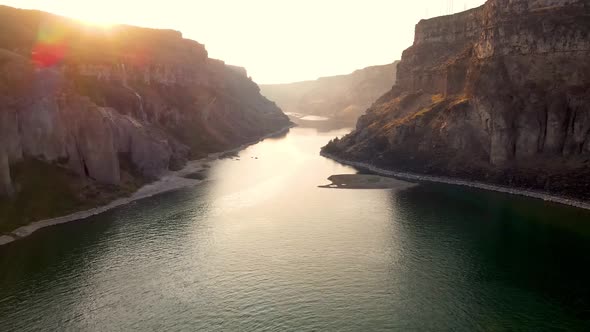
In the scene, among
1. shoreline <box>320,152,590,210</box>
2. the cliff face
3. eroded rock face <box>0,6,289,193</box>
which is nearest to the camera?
eroded rock face <box>0,6,289,193</box>

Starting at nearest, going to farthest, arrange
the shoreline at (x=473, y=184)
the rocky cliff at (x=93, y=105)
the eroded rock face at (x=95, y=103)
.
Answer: the rocky cliff at (x=93, y=105), the eroded rock face at (x=95, y=103), the shoreline at (x=473, y=184)

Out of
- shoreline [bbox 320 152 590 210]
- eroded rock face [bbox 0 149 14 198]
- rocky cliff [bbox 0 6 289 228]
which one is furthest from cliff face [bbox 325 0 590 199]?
eroded rock face [bbox 0 149 14 198]

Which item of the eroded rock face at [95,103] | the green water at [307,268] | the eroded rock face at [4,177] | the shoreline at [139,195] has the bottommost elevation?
the green water at [307,268]

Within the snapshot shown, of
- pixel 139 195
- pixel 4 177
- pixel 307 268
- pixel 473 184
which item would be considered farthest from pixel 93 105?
pixel 473 184

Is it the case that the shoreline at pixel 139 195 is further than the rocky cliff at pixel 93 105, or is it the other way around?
the rocky cliff at pixel 93 105

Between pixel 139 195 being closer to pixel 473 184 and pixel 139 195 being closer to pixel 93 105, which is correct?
pixel 93 105

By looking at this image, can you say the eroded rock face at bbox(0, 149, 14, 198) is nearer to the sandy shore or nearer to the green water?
the green water

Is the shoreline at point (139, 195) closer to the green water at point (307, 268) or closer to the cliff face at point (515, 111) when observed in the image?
the green water at point (307, 268)

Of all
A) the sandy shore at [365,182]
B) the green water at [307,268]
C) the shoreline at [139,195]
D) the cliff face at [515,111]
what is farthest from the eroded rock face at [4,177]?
the cliff face at [515,111]
